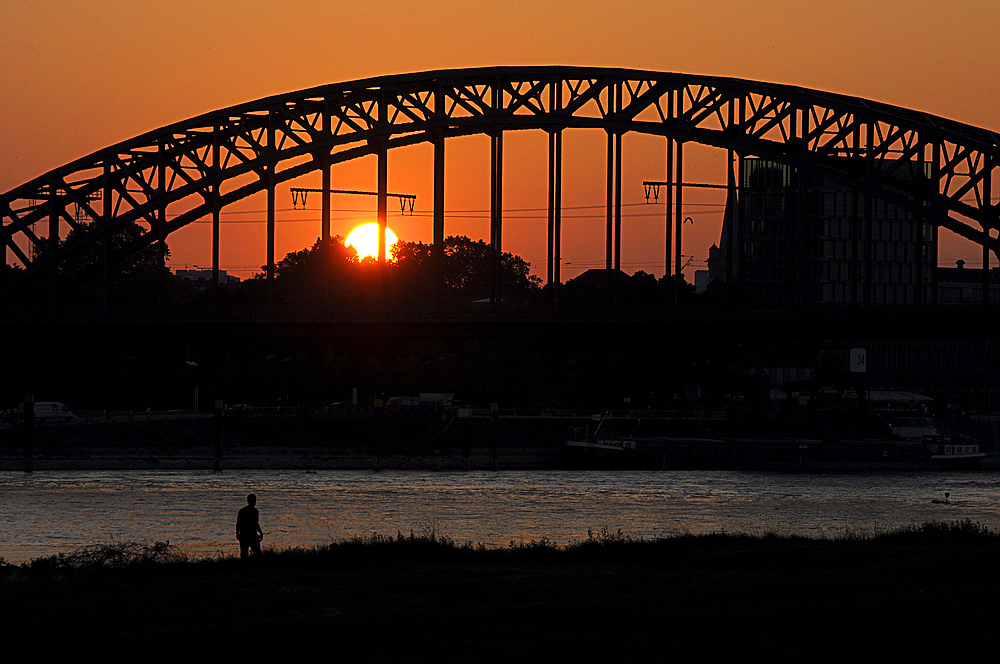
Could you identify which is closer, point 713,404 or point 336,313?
point 336,313

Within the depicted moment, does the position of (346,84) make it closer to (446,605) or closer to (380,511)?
(380,511)

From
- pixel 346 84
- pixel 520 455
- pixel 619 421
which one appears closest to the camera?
pixel 346 84

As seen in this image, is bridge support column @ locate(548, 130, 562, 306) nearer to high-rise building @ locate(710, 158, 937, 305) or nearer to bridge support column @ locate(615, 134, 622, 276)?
bridge support column @ locate(615, 134, 622, 276)

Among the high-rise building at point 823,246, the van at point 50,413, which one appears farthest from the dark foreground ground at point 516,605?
the high-rise building at point 823,246

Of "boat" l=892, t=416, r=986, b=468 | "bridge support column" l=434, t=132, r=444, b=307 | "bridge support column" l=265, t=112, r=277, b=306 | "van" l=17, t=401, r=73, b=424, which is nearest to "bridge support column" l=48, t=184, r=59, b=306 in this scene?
"bridge support column" l=265, t=112, r=277, b=306

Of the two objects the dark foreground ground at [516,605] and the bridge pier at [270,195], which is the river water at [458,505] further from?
the bridge pier at [270,195]

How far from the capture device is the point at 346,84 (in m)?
74.8

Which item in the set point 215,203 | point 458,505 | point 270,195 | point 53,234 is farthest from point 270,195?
point 458,505

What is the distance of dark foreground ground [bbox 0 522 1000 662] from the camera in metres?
17.4

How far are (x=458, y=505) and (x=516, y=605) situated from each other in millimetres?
34715

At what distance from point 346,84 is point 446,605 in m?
57.1

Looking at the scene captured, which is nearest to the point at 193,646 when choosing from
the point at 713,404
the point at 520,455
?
the point at 520,455

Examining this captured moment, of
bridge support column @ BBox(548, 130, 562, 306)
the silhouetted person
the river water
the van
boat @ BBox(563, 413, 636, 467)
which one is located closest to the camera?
the silhouetted person

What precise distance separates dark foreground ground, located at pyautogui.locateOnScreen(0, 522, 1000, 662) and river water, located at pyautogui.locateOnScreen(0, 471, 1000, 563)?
9.57 m
